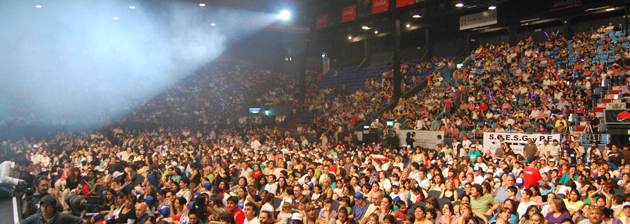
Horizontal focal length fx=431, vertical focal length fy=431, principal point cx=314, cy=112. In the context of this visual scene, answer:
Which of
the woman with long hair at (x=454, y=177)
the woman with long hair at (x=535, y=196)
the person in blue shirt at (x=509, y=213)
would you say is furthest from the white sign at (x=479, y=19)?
the person in blue shirt at (x=509, y=213)

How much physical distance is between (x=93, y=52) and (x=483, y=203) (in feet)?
67.7

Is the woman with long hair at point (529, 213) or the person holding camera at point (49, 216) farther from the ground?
the person holding camera at point (49, 216)

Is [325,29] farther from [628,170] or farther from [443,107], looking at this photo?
[628,170]

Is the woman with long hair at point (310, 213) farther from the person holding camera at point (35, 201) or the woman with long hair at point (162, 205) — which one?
the person holding camera at point (35, 201)

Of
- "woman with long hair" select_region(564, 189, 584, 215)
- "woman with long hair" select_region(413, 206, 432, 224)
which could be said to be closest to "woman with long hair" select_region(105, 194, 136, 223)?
"woman with long hair" select_region(413, 206, 432, 224)

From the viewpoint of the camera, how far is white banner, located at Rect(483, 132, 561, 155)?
1119 centimetres

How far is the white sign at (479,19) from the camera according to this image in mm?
18781

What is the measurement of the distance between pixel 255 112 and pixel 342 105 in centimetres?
587

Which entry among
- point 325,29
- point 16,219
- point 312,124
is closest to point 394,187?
point 16,219

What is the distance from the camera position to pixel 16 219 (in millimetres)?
7207

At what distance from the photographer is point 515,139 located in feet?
38.3

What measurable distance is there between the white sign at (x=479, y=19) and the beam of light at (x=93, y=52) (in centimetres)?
914

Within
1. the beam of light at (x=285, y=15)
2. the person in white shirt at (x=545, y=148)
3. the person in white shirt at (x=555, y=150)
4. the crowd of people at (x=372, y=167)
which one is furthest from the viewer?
the beam of light at (x=285, y=15)

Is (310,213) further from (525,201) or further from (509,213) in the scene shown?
(525,201)
